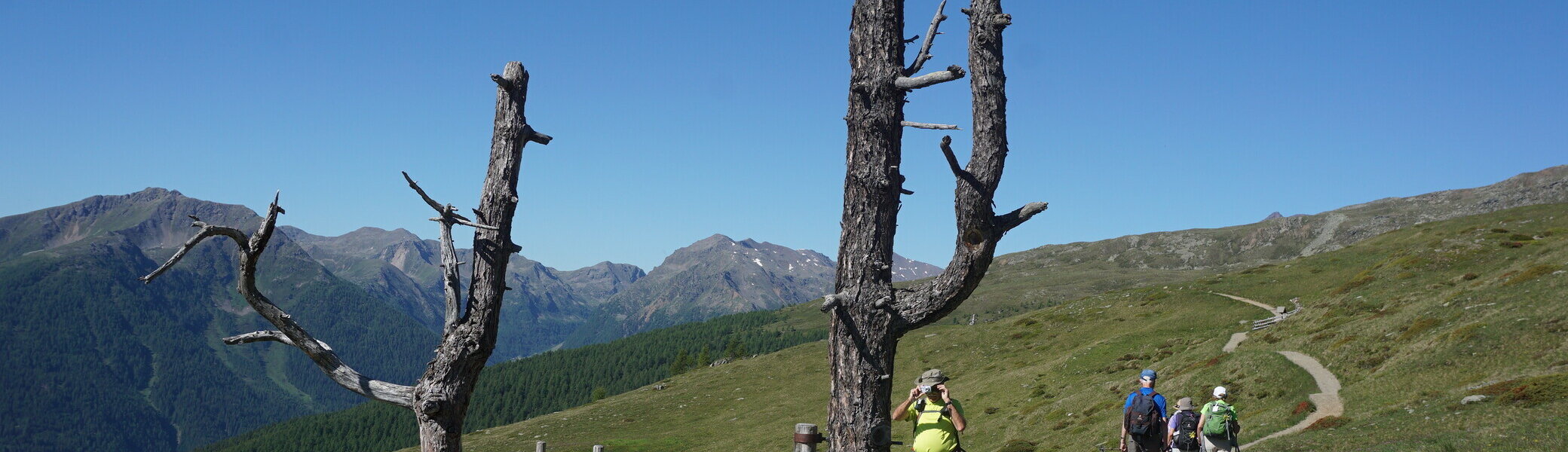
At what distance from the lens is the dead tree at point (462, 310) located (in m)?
13.8

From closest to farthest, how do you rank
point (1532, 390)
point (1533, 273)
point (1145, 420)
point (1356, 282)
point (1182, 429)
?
1. point (1145, 420)
2. point (1182, 429)
3. point (1532, 390)
4. point (1533, 273)
5. point (1356, 282)

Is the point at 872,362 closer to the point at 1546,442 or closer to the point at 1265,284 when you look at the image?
the point at 1546,442

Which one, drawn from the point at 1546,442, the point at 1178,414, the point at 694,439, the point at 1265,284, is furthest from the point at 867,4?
the point at 1265,284

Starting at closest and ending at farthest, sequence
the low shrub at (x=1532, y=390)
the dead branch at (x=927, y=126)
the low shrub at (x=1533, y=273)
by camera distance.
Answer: the dead branch at (x=927, y=126)
the low shrub at (x=1532, y=390)
the low shrub at (x=1533, y=273)

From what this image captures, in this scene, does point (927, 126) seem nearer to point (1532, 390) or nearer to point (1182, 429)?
point (1182, 429)

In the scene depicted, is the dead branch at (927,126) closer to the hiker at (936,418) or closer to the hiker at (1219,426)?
the hiker at (936,418)

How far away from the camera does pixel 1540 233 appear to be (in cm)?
9275

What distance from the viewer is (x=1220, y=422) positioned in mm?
21641

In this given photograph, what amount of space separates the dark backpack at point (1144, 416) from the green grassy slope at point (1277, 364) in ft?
34.0

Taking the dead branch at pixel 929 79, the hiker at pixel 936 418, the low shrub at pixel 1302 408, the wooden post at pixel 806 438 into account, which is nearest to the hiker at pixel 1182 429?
the hiker at pixel 936 418

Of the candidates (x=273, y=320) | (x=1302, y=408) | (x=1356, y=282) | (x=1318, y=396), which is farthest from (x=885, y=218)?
(x=1356, y=282)

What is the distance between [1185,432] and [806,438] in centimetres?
1187

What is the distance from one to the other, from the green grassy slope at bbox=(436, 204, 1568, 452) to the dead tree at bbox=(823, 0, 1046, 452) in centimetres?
1844

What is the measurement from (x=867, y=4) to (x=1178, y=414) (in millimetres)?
13323
